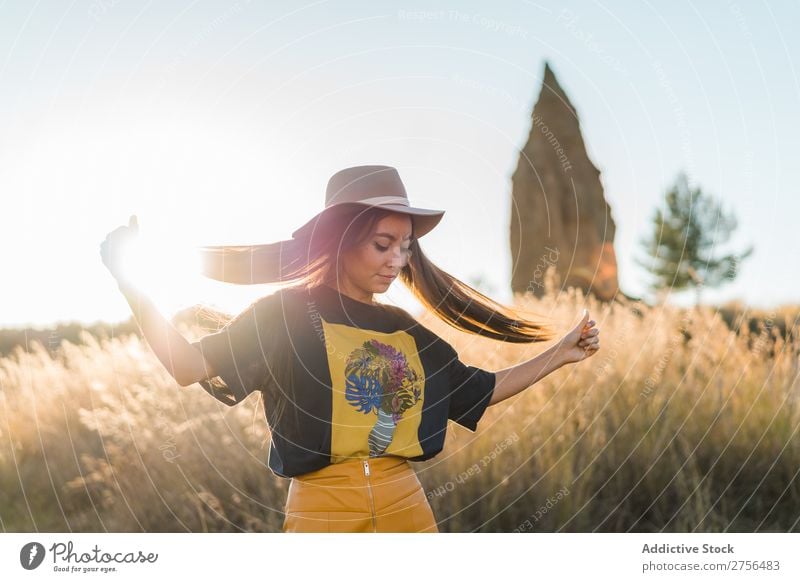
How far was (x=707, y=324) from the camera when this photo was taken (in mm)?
5477

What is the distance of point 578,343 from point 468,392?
19.7 inches

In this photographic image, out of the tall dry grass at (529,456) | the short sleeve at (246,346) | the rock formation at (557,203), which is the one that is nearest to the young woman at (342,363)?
the short sleeve at (246,346)

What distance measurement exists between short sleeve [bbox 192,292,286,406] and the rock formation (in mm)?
10209

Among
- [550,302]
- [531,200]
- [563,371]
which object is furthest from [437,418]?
[531,200]

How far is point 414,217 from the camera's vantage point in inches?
115

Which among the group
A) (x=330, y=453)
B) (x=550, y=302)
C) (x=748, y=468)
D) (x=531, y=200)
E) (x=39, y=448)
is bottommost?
(x=39, y=448)

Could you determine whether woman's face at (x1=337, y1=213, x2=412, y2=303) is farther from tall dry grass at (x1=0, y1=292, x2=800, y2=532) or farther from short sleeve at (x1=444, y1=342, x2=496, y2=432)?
tall dry grass at (x1=0, y1=292, x2=800, y2=532)

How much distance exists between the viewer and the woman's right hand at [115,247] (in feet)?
7.61

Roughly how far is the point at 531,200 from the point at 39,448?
10.8 metres

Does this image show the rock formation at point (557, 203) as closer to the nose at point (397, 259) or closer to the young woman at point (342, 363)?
the young woman at point (342, 363)

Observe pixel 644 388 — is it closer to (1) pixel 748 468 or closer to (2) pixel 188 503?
(1) pixel 748 468

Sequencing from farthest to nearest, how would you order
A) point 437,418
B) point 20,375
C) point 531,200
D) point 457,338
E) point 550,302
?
point 531,200 → point 550,302 → point 20,375 → point 457,338 → point 437,418

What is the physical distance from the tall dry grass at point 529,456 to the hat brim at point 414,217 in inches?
67.4
